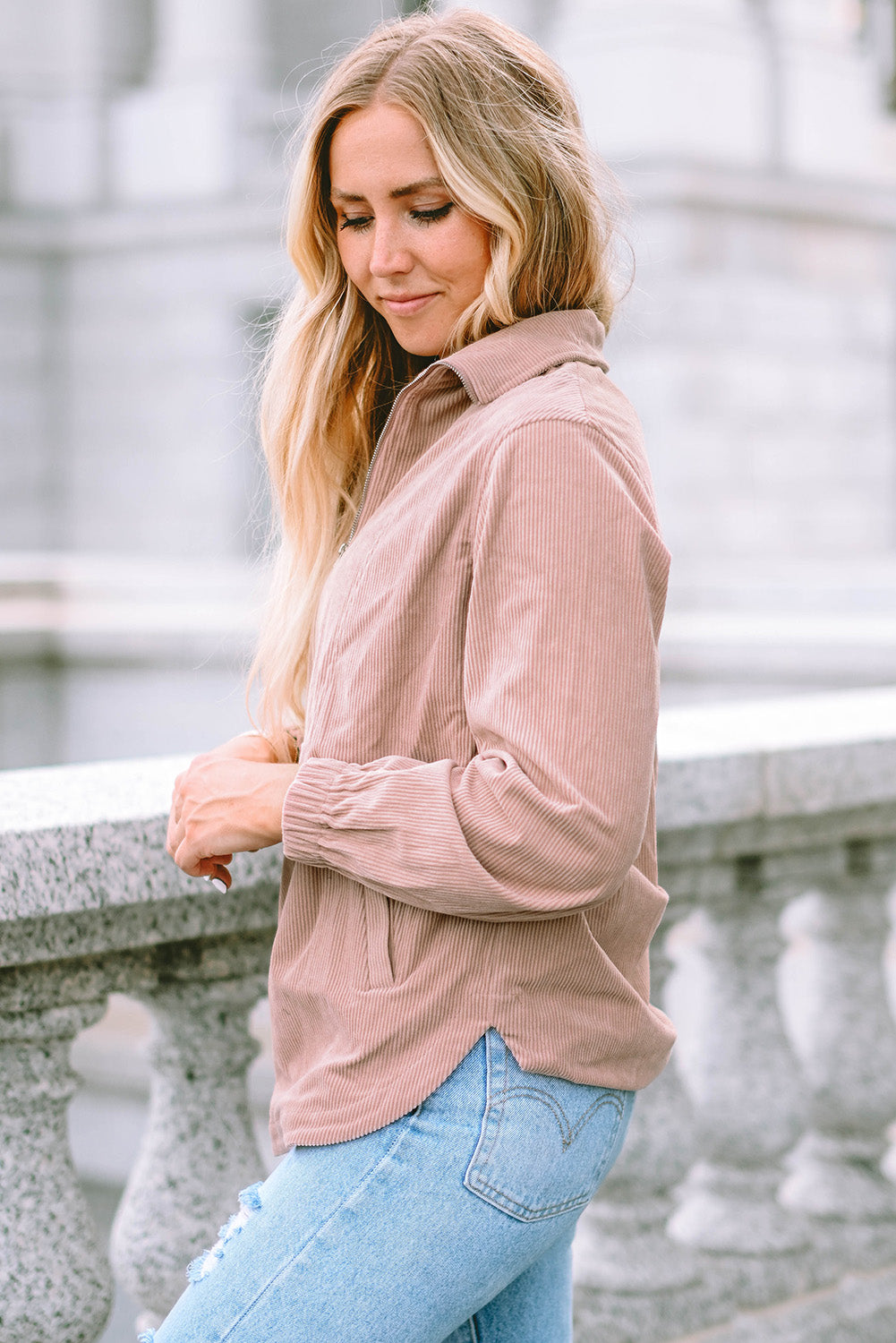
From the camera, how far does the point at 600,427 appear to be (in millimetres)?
1490

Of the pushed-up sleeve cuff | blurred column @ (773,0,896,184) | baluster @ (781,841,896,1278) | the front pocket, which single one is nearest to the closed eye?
the pushed-up sleeve cuff

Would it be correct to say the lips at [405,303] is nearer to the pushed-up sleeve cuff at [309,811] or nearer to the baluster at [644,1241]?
the pushed-up sleeve cuff at [309,811]

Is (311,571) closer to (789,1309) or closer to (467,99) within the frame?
(467,99)

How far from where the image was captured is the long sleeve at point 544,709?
1.44 m

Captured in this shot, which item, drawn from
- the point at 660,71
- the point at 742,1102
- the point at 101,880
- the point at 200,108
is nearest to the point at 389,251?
the point at 101,880

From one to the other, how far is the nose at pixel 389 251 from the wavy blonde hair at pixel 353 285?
0.07 metres

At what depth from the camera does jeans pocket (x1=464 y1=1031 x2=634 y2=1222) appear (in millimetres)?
1509

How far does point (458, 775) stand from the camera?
59.2 inches

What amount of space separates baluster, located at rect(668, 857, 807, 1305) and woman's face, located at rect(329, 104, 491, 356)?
4.29 feet

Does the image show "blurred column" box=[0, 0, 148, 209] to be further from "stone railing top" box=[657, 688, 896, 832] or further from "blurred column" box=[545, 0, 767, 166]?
"stone railing top" box=[657, 688, 896, 832]

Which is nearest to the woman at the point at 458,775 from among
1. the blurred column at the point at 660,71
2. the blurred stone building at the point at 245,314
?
the blurred stone building at the point at 245,314

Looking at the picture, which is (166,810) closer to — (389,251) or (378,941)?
(378,941)

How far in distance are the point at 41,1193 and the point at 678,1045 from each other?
53.8 inches

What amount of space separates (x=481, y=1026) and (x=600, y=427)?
561 mm
